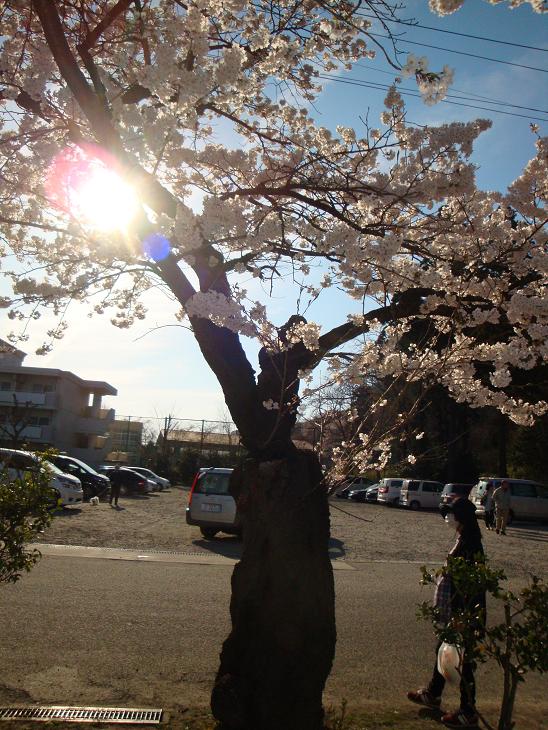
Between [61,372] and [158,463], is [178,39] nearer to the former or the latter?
[158,463]

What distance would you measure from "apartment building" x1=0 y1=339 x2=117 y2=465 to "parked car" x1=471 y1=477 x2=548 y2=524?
29.7 m

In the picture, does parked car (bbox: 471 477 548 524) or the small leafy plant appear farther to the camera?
parked car (bbox: 471 477 548 524)

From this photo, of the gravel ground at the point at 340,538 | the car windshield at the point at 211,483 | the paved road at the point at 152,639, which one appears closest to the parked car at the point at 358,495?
the gravel ground at the point at 340,538

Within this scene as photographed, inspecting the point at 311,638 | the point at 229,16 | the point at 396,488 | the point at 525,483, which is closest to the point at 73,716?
the point at 311,638

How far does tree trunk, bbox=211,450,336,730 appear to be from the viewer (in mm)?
3902

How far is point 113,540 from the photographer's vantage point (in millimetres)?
13586

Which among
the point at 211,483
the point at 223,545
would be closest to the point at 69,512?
the point at 211,483

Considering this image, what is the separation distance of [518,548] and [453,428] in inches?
993

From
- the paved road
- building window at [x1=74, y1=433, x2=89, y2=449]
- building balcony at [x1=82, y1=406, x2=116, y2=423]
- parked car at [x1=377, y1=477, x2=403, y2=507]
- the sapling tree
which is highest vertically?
building balcony at [x1=82, y1=406, x2=116, y2=423]

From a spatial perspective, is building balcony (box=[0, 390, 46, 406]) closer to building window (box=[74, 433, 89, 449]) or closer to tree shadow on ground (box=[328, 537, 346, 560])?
building window (box=[74, 433, 89, 449])

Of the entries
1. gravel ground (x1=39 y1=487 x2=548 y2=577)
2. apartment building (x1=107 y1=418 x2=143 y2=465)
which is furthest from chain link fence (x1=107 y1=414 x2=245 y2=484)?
gravel ground (x1=39 y1=487 x2=548 y2=577)

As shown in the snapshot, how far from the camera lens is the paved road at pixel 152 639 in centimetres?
511

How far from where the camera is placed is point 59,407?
48000 millimetres

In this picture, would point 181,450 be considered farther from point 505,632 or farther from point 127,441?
point 505,632
